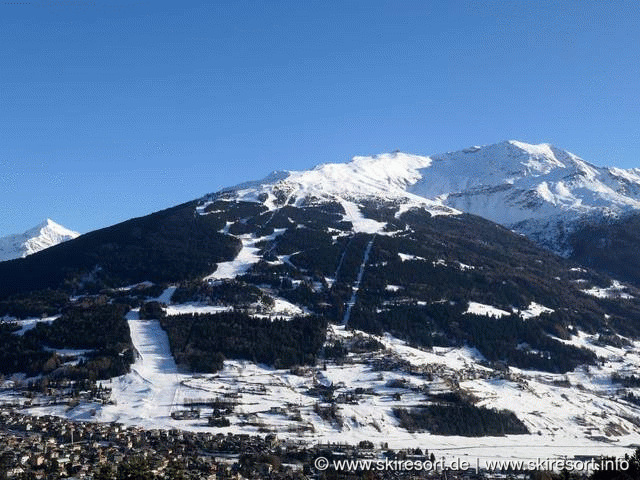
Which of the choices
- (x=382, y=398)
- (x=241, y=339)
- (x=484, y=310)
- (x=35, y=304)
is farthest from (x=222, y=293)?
(x=382, y=398)

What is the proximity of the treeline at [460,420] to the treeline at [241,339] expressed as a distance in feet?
96.9

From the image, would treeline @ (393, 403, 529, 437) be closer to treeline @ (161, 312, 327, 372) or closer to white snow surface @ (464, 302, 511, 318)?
treeline @ (161, 312, 327, 372)

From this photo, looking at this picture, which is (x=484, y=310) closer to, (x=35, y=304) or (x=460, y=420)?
(x=460, y=420)

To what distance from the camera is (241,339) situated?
468 feet

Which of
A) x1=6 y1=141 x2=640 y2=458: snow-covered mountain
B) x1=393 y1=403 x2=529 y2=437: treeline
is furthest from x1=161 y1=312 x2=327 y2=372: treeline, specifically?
x1=393 y1=403 x2=529 y2=437: treeline

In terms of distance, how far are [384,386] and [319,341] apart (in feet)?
76.1

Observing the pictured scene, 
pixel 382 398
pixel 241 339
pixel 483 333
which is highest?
pixel 241 339

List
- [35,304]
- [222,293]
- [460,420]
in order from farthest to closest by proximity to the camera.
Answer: [222,293] < [35,304] < [460,420]

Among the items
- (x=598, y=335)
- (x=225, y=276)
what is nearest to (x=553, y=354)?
(x=598, y=335)

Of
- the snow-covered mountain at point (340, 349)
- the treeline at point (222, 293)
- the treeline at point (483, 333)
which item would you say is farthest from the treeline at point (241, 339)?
the treeline at point (483, 333)

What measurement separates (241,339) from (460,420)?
4714 cm

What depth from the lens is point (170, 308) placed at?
530 feet

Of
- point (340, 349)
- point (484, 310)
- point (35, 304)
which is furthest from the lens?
point (484, 310)

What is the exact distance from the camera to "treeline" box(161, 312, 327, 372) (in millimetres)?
136125
